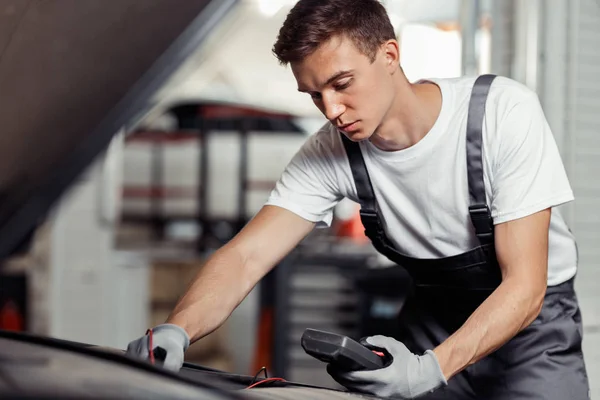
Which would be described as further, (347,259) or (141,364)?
(347,259)

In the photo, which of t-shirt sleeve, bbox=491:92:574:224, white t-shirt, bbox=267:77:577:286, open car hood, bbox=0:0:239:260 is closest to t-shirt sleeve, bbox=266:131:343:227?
white t-shirt, bbox=267:77:577:286

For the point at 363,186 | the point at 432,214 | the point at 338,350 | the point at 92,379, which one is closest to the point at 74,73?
the point at 363,186

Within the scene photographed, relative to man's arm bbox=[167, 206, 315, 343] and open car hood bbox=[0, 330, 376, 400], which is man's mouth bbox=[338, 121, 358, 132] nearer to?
man's arm bbox=[167, 206, 315, 343]

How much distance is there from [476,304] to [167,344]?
79 cm

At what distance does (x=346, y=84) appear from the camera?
1.62 meters

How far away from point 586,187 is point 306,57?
1692 millimetres

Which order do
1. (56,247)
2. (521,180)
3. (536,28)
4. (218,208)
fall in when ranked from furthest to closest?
(218,208) < (56,247) < (536,28) < (521,180)

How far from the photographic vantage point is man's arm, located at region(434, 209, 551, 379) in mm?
1490

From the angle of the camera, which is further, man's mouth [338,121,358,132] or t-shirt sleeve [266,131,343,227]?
t-shirt sleeve [266,131,343,227]

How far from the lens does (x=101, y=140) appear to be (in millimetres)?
2906

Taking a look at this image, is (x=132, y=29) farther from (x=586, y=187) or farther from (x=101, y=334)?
(x=101, y=334)

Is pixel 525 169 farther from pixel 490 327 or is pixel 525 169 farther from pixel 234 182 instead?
pixel 234 182

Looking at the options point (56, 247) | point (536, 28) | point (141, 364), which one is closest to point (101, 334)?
point (56, 247)

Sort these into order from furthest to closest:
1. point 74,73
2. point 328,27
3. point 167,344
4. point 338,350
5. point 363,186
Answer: point 74,73, point 363,186, point 328,27, point 167,344, point 338,350
